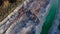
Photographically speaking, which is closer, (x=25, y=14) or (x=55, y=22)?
(x=25, y=14)

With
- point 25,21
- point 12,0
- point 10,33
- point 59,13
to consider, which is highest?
point 59,13

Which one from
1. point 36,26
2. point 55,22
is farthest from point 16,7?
point 55,22

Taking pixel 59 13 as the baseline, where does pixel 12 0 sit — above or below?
below

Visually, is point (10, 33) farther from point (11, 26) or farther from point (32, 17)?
point (32, 17)

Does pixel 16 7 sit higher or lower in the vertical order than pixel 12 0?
lower

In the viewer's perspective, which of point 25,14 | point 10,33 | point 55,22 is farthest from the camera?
point 55,22

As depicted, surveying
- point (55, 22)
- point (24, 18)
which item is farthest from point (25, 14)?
point (55, 22)

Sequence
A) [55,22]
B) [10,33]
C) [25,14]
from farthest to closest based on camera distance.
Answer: [55,22] → [25,14] → [10,33]

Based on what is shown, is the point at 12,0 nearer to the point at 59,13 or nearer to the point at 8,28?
the point at 8,28

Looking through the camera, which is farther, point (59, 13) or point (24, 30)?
point (59, 13)
